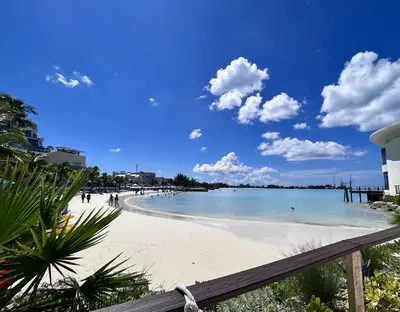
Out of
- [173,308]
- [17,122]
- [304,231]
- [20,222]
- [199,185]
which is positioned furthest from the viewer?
[199,185]

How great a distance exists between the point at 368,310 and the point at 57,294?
2.43m

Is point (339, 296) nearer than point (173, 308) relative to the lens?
No

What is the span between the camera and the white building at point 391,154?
2748 centimetres

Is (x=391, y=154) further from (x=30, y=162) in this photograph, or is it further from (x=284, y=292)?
(x=30, y=162)

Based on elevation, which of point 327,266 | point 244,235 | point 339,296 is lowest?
point 244,235

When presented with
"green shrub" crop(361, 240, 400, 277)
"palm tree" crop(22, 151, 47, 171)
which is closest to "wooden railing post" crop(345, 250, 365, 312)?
"green shrub" crop(361, 240, 400, 277)

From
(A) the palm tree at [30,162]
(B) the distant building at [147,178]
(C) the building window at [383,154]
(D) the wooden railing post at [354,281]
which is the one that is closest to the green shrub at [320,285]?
(D) the wooden railing post at [354,281]

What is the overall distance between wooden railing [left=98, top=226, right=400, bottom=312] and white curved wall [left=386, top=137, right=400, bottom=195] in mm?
32815

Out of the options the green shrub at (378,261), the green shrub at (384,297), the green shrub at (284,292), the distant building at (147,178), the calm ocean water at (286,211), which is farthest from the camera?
the distant building at (147,178)

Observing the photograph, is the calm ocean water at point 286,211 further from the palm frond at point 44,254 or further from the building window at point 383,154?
the palm frond at point 44,254

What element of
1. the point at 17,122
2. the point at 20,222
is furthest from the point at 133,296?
the point at 17,122

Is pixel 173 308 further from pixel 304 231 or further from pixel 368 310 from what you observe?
pixel 304 231

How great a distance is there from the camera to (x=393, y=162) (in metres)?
27.9

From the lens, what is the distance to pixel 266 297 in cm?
240
